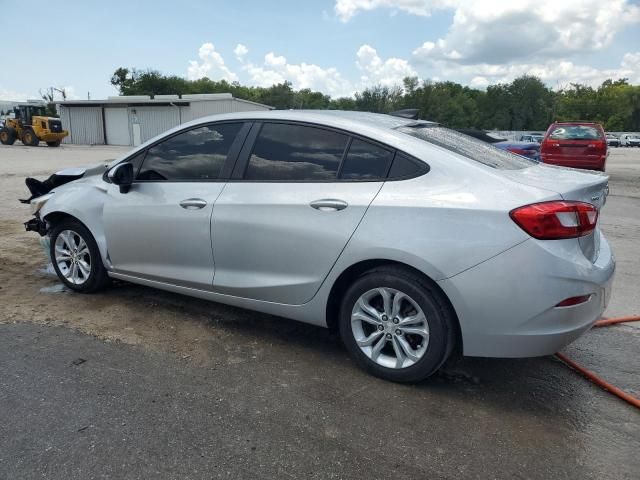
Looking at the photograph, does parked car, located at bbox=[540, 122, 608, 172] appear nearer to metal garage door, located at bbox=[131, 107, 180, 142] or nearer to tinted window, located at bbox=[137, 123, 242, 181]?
tinted window, located at bbox=[137, 123, 242, 181]

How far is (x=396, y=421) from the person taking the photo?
2.72 metres

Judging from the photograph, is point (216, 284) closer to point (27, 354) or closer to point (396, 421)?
point (27, 354)

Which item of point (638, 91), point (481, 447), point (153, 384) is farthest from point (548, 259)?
point (638, 91)

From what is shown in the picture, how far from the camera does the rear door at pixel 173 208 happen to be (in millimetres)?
3666

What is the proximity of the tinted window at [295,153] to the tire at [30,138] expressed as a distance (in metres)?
35.9

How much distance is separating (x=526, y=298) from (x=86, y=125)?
4423 centimetres

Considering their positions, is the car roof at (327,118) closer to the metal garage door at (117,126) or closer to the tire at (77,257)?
the tire at (77,257)

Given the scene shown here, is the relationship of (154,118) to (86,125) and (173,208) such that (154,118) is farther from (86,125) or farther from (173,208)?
(173,208)

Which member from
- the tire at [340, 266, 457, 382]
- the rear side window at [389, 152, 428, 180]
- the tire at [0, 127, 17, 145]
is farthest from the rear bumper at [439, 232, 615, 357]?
the tire at [0, 127, 17, 145]

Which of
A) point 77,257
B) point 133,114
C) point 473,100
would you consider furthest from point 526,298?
point 473,100

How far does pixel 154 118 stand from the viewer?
37656mm

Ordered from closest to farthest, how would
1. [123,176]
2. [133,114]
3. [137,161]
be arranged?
[123,176] < [137,161] < [133,114]

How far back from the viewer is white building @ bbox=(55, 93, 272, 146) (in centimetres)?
3681

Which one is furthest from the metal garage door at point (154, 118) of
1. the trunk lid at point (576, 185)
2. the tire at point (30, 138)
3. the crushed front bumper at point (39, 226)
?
the trunk lid at point (576, 185)
